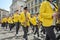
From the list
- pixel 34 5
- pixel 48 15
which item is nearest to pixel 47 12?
pixel 48 15

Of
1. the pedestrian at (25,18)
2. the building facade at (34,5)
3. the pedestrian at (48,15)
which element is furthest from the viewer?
the building facade at (34,5)

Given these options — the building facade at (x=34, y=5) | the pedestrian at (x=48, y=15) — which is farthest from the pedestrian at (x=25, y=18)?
the building facade at (x=34, y=5)

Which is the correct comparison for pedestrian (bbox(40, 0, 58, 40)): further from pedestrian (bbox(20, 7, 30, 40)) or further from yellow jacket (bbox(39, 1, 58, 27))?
pedestrian (bbox(20, 7, 30, 40))

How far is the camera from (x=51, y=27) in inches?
303

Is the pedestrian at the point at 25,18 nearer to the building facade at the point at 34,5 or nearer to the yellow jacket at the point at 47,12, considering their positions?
the yellow jacket at the point at 47,12

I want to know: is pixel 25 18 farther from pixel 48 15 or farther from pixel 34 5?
pixel 34 5

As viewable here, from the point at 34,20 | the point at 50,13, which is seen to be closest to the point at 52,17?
the point at 50,13

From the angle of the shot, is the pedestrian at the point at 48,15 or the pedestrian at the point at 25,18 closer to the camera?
the pedestrian at the point at 48,15

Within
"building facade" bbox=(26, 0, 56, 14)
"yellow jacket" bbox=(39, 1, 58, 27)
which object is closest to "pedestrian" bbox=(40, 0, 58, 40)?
"yellow jacket" bbox=(39, 1, 58, 27)

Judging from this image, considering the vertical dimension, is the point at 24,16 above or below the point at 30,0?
below

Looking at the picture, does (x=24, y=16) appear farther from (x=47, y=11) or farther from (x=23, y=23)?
(x=47, y=11)

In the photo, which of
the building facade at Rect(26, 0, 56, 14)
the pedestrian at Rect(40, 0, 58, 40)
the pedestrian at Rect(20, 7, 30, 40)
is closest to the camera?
the pedestrian at Rect(40, 0, 58, 40)

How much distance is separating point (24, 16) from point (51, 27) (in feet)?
→ 14.2

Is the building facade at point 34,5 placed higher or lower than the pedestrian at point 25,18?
higher
